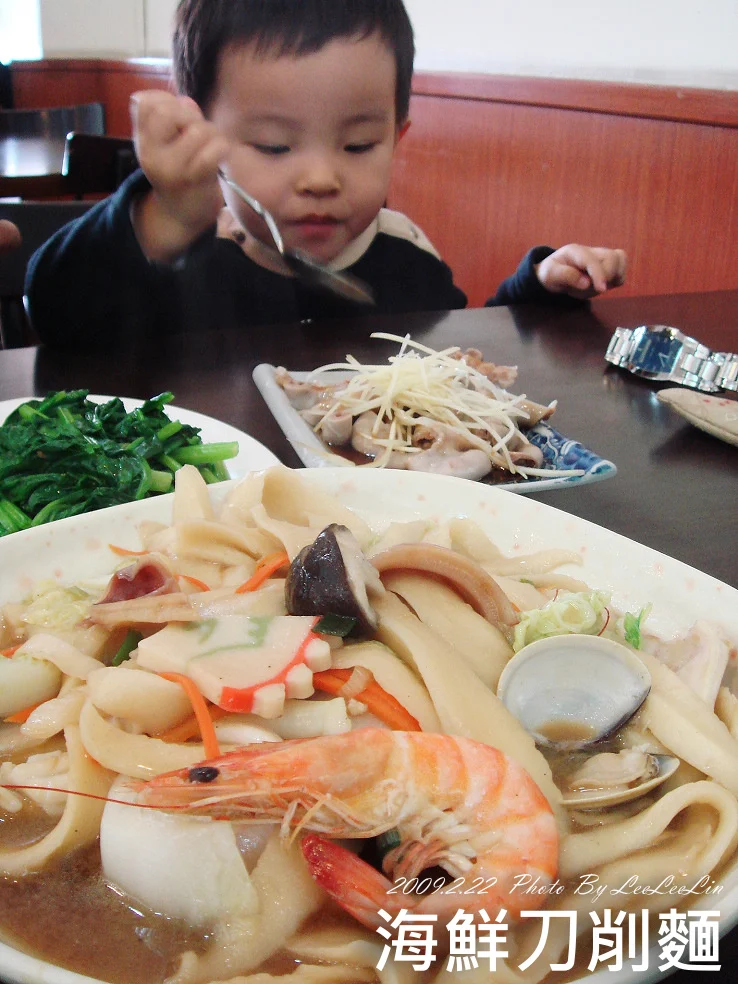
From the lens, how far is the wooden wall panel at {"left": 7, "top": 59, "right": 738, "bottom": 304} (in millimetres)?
3096

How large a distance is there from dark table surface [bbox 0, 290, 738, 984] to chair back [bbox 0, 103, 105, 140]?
3.59 metres

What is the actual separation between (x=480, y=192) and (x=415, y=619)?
376cm

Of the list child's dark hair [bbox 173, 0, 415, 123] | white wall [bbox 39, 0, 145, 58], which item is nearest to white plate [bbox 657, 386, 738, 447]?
child's dark hair [bbox 173, 0, 415, 123]

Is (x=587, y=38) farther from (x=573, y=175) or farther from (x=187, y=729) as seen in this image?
(x=187, y=729)

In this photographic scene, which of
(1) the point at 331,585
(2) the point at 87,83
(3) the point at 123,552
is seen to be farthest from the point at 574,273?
(2) the point at 87,83

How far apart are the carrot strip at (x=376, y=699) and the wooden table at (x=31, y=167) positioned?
324 centimetres

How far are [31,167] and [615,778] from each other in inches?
169

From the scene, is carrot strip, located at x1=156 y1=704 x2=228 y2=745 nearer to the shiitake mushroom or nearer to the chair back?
the shiitake mushroom

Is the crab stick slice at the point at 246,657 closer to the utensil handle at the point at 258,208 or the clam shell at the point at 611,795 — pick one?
the clam shell at the point at 611,795

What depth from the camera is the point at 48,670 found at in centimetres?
71

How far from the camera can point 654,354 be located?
1923mm

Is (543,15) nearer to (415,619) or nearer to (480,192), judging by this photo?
(480,192)

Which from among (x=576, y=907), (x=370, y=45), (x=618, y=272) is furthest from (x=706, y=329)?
(x=576, y=907)

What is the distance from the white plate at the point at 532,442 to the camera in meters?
1.36
